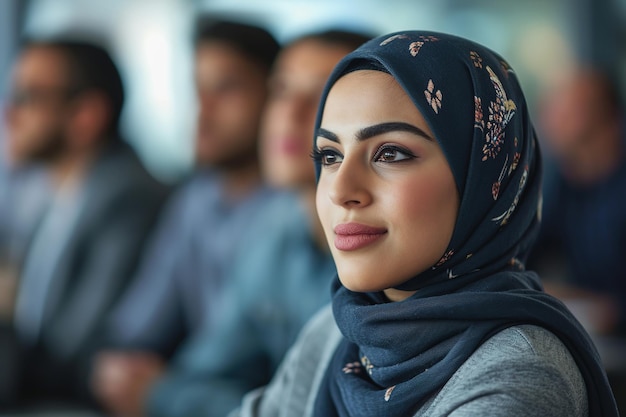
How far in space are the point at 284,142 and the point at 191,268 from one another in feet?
2.24

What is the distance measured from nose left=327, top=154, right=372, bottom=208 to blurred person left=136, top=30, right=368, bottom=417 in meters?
0.89

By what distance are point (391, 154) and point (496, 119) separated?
0.37 ft

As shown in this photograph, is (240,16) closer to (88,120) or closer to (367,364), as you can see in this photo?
(88,120)

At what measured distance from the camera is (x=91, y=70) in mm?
3164

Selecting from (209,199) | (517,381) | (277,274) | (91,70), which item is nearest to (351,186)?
(517,381)

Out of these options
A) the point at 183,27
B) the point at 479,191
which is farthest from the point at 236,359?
the point at 183,27

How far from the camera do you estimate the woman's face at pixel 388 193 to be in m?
0.92

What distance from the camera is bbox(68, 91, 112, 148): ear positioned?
121 inches

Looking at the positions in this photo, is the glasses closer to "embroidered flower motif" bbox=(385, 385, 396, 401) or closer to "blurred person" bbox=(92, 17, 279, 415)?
"blurred person" bbox=(92, 17, 279, 415)

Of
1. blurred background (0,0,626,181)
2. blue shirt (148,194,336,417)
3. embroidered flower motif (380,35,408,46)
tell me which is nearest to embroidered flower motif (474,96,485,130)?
embroidered flower motif (380,35,408,46)

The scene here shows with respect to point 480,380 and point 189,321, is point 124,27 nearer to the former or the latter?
point 189,321

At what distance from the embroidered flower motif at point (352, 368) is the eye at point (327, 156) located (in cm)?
21

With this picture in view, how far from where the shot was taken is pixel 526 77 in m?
5.39

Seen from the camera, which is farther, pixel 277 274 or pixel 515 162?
pixel 277 274
